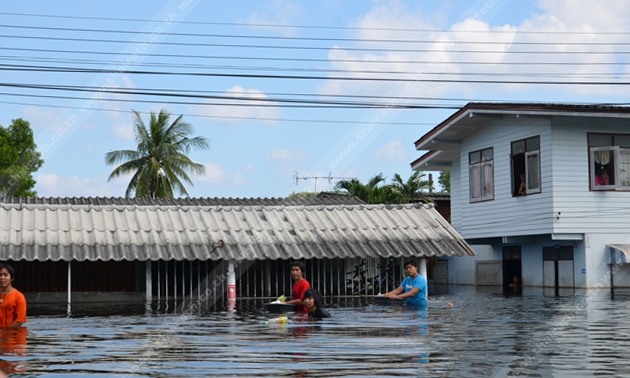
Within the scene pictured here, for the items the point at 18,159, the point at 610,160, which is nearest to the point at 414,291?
the point at 610,160

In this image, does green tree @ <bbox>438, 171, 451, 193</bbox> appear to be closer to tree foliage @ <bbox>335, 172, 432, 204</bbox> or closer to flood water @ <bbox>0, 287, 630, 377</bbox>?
tree foliage @ <bbox>335, 172, 432, 204</bbox>

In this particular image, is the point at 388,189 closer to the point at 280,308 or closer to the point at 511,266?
the point at 511,266

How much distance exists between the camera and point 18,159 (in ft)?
169

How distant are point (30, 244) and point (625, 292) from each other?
2004 cm

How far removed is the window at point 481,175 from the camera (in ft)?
121

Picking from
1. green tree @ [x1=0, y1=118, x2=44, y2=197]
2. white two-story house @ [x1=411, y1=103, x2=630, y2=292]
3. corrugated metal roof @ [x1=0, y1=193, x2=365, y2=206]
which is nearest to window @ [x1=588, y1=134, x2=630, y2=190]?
white two-story house @ [x1=411, y1=103, x2=630, y2=292]

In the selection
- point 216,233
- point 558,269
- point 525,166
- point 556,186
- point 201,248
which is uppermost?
point 525,166

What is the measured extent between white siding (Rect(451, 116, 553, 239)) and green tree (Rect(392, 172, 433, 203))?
42.3ft

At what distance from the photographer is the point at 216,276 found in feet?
94.0

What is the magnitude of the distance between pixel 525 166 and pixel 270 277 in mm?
11552

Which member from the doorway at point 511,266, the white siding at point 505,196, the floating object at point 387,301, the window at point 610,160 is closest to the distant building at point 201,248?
the floating object at point 387,301

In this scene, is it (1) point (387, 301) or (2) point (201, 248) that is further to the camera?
(2) point (201, 248)

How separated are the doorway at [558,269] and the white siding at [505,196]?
5.30 feet

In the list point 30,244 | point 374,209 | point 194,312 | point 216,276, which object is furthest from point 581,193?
point 30,244
